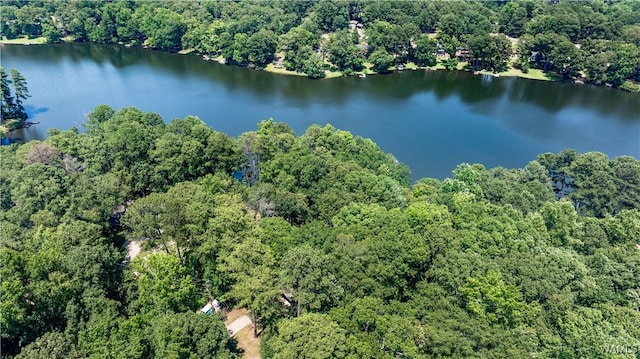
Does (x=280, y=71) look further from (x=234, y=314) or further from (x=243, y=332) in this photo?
(x=243, y=332)

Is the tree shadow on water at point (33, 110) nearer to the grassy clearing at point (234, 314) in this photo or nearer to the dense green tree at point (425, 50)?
the grassy clearing at point (234, 314)

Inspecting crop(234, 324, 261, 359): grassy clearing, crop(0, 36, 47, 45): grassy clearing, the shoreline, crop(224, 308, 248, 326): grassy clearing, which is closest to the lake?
the shoreline

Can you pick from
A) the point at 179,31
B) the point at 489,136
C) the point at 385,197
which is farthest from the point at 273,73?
the point at 385,197

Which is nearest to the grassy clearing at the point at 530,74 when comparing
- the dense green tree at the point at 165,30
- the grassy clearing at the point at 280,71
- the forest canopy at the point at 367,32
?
the forest canopy at the point at 367,32

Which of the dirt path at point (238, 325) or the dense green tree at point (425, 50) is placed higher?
the dense green tree at point (425, 50)

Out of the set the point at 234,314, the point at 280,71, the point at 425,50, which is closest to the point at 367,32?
the point at 425,50
